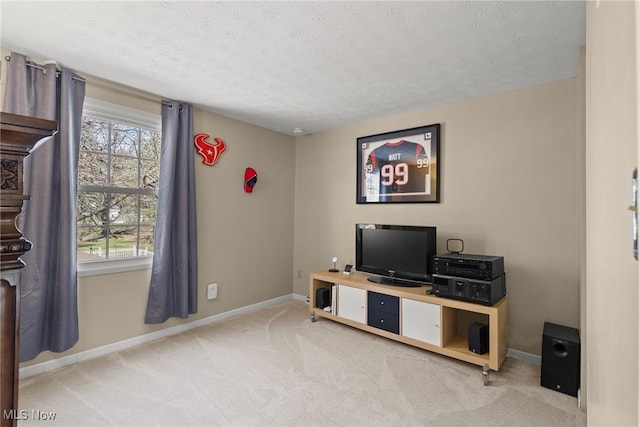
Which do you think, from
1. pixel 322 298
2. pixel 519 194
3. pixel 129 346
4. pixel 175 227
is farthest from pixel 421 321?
pixel 129 346

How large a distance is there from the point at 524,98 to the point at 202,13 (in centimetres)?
262

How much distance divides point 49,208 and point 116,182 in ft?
1.98

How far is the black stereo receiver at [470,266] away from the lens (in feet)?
7.98

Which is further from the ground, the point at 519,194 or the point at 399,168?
the point at 399,168

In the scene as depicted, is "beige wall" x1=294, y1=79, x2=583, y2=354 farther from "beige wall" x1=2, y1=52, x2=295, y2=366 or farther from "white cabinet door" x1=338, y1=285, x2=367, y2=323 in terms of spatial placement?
"beige wall" x1=2, y1=52, x2=295, y2=366

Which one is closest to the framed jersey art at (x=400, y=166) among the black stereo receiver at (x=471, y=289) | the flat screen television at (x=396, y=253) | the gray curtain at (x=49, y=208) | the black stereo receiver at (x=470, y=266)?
the flat screen television at (x=396, y=253)

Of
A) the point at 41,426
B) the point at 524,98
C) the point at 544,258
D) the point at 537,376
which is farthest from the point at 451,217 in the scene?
the point at 41,426

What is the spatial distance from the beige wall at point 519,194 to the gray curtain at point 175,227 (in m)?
2.15

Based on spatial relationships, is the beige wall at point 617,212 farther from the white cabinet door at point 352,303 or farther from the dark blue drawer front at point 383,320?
the white cabinet door at point 352,303

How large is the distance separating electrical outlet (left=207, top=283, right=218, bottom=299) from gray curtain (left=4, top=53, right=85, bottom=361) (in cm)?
121

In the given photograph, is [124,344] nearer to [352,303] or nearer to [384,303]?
[352,303]

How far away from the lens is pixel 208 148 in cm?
337

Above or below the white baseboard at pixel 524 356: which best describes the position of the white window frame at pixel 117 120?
above

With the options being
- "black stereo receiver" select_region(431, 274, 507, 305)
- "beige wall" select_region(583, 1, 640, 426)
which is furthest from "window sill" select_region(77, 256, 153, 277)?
"beige wall" select_region(583, 1, 640, 426)
